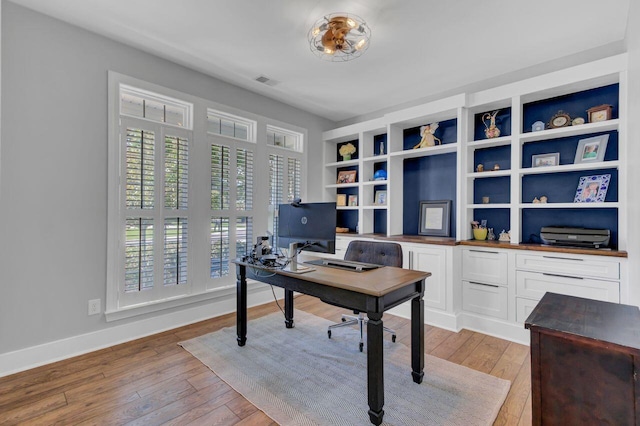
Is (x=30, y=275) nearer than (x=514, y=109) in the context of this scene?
Yes

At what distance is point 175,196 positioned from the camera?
3082mm

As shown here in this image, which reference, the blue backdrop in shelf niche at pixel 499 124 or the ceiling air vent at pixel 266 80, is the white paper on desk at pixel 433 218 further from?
the ceiling air vent at pixel 266 80

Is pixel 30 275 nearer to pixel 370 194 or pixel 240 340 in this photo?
pixel 240 340

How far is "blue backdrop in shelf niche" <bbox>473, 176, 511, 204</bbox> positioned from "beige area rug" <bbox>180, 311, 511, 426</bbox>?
1.92 m

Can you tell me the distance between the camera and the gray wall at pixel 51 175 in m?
2.22

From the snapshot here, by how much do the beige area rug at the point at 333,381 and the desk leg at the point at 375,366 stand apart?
9 centimetres

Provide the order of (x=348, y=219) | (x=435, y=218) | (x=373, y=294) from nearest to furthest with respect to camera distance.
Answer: (x=373, y=294)
(x=435, y=218)
(x=348, y=219)

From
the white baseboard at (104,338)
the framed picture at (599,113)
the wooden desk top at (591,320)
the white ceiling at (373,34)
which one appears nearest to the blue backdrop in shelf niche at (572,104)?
the framed picture at (599,113)

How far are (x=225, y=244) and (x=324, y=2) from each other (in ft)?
8.46

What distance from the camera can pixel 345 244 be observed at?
420 cm

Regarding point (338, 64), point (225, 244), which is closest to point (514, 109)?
point (338, 64)

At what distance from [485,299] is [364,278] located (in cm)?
180

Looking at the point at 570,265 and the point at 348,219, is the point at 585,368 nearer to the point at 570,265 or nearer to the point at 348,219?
the point at 570,265

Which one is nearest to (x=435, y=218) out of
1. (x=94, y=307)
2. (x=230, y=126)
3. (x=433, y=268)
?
(x=433, y=268)
